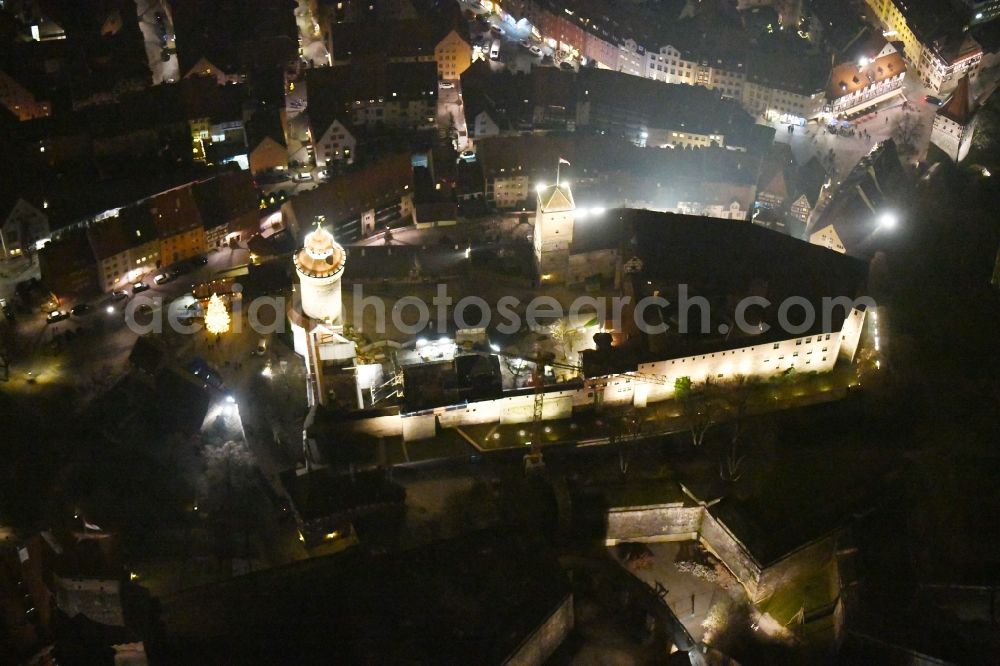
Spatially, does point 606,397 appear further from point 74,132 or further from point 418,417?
point 74,132

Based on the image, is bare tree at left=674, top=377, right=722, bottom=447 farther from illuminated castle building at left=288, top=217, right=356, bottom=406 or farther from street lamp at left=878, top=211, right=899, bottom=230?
street lamp at left=878, top=211, right=899, bottom=230

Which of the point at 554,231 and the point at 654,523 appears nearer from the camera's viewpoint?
the point at 654,523

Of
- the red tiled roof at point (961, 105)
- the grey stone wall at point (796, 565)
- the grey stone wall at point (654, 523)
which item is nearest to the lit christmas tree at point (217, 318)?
the grey stone wall at point (654, 523)

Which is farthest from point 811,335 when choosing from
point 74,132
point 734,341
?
point 74,132

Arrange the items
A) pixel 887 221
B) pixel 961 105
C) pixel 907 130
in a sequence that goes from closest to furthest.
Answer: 1. pixel 887 221
2. pixel 961 105
3. pixel 907 130

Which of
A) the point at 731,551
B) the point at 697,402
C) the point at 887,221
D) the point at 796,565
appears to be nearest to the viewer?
the point at 796,565

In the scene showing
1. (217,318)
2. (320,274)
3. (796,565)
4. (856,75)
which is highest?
(856,75)

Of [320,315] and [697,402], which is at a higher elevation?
[320,315]

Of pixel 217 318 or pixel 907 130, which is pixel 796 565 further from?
pixel 907 130

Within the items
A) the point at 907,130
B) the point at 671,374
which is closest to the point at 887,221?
the point at 907,130
